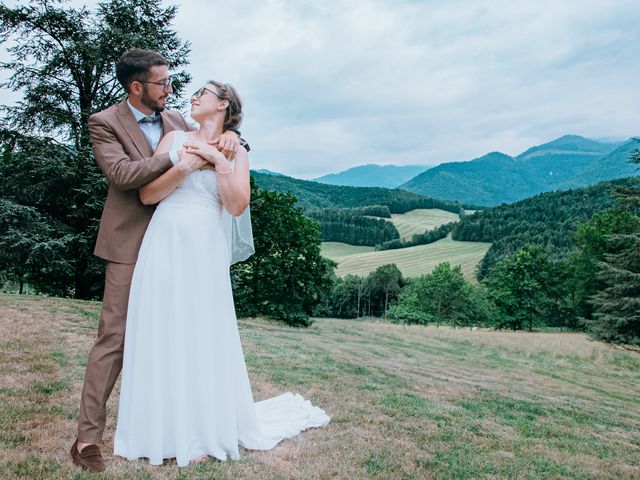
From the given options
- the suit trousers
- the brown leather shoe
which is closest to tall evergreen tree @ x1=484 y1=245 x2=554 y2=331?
the suit trousers

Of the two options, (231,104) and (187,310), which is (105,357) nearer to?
(187,310)

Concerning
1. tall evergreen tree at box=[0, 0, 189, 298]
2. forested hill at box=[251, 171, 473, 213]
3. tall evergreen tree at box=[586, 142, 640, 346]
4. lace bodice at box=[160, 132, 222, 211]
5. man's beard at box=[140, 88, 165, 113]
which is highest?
forested hill at box=[251, 171, 473, 213]

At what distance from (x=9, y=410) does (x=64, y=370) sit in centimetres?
195

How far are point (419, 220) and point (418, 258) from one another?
137 ft

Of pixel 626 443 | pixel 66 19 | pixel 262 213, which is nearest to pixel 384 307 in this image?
pixel 262 213

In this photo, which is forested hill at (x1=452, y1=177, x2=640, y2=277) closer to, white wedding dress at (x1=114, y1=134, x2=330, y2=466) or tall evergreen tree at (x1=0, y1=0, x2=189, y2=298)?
tall evergreen tree at (x1=0, y1=0, x2=189, y2=298)

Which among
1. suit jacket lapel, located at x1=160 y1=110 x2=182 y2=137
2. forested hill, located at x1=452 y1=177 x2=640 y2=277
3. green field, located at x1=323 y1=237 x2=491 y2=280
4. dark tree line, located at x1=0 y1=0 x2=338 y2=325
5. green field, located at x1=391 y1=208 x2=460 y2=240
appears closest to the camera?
suit jacket lapel, located at x1=160 y1=110 x2=182 y2=137

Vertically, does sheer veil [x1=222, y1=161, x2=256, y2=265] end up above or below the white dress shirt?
below

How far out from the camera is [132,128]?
12.0 feet

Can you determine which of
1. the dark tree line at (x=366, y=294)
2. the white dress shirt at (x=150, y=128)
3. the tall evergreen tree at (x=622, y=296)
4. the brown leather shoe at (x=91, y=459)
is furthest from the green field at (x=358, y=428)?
the dark tree line at (x=366, y=294)

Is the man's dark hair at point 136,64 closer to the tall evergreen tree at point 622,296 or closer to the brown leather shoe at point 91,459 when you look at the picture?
the brown leather shoe at point 91,459

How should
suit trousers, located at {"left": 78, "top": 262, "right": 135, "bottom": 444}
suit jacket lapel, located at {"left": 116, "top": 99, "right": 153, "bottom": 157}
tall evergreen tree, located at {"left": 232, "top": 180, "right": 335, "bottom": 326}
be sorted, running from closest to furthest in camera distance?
suit trousers, located at {"left": 78, "top": 262, "right": 135, "bottom": 444}
suit jacket lapel, located at {"left": 116, "top": 99, "right": 153, "bottom": 157}
tall evergreen tree, located at {"left": 232, "top": 180, "right": 335, "bottom": 326}

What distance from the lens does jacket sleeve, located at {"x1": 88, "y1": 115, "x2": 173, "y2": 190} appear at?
3365mm

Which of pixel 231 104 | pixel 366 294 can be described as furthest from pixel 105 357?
pixel 366 294
